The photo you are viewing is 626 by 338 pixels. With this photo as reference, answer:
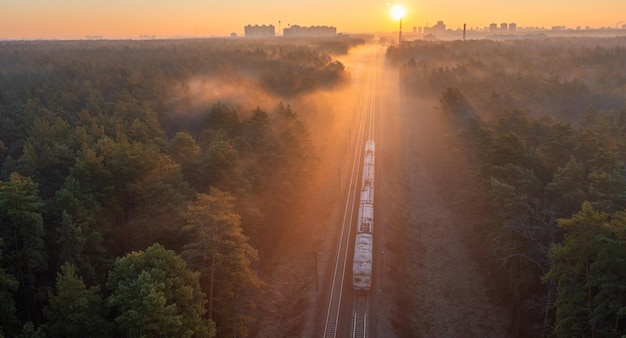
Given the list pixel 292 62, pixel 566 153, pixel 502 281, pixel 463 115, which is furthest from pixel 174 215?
pixel 292 62

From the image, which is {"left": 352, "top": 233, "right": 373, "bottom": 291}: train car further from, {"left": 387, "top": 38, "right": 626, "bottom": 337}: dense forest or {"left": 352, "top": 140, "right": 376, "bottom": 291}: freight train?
{"left": 387, "top": 38, "right": 626, "bottom": 337}: dense forest

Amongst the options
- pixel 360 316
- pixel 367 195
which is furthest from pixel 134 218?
pixel 367 195

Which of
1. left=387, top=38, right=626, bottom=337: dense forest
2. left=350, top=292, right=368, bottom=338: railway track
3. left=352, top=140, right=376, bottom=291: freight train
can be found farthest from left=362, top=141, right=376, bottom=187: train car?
left=350, top=292, right=368, bottom=338: railway track

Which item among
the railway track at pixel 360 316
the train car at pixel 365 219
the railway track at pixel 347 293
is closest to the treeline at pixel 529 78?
the railway track at pixel 347 293

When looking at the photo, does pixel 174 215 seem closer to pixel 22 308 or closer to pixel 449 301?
pixel 22 308

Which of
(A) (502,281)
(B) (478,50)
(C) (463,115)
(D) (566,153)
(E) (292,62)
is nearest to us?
(A) (502,281)

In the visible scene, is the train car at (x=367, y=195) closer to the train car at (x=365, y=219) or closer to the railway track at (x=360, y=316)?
the train car at (x=365, y=219)
